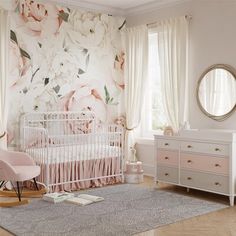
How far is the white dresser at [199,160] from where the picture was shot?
14.5 feet

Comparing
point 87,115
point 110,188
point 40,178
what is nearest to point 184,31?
point 87,115

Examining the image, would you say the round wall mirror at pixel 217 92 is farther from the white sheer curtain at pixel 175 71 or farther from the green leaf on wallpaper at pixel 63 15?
the green leaf on wallpaper at pixel 63 15

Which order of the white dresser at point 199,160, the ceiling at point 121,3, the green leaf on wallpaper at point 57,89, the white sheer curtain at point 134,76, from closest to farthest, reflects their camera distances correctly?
1. the white dresser at point 199,160
2. the green leaf on wallpaper at point 57,89
3. the ceiling at point 121,3
4. the white sheer curtain at point 134,76

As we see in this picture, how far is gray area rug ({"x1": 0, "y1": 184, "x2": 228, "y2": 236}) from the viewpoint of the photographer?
3.49 metres

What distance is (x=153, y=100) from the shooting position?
20.6ft

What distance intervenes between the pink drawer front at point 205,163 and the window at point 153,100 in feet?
3.92

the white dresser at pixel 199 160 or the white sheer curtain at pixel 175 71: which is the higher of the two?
the white sheer curtain at pixel 175 71

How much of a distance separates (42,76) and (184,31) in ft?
6.86

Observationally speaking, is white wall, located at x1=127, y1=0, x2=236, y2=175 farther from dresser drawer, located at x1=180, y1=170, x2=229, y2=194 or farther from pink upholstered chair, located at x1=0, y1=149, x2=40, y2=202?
pink upholstered chair, located at x1=0, y1=149, x2=40, y2=202

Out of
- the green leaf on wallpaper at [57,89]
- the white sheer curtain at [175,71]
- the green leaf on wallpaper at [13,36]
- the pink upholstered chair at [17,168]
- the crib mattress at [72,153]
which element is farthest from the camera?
the green leaf on wallpaper at [57,89]

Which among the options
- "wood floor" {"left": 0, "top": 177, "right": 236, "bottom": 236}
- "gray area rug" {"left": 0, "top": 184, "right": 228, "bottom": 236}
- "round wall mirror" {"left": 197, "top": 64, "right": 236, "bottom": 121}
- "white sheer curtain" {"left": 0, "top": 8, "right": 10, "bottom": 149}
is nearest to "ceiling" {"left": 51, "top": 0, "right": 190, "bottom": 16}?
"white sheer curtain" {"left": 0, "top": 8, "right": 10, "bottom": 149}

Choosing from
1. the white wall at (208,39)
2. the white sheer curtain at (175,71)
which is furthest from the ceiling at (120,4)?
the white sheer curtain at (175,71)

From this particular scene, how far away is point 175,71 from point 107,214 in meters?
2.43

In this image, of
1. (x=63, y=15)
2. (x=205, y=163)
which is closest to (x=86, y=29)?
(x=63, y=15)
